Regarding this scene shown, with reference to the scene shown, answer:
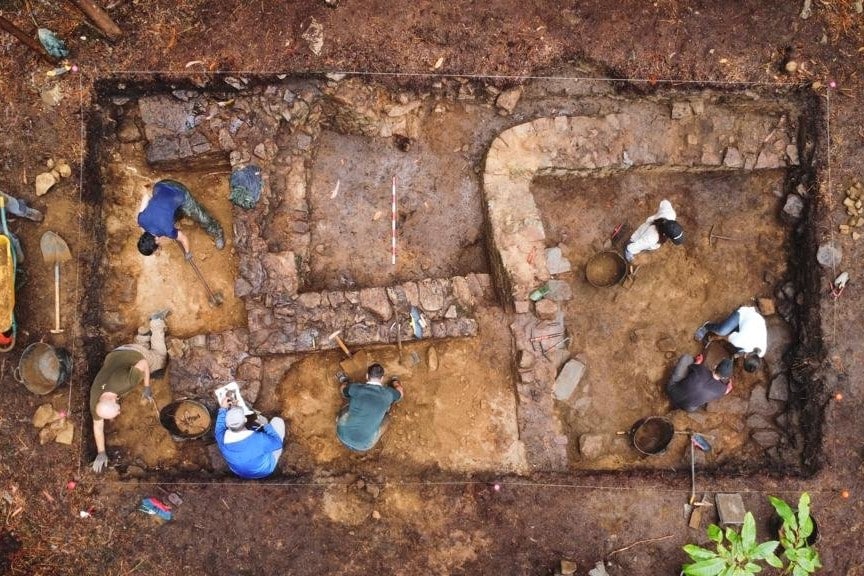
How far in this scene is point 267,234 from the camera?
640cm

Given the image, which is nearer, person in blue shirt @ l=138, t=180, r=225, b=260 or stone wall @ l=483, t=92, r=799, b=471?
person in blue shirt @ l=138, t=180, r=225, b=260

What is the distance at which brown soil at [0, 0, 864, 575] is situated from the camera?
610 centimetres

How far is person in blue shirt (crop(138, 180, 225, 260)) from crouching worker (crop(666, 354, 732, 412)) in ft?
17.8

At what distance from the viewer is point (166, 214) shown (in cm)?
565

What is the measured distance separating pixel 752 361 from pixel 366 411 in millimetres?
4220

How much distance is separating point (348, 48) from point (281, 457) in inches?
177

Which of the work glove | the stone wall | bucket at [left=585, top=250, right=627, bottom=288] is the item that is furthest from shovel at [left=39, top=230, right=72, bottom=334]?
bucket at [left=585, top=250, right=627, bottom=288]

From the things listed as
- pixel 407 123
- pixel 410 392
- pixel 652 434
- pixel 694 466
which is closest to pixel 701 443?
pixel 694 466

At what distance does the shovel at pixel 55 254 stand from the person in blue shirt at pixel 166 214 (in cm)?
110

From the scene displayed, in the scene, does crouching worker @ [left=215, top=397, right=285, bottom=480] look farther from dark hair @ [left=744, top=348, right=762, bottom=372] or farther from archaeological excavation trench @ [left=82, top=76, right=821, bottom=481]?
dark hair @ [left=744, top=348, right=762, bottom=372]

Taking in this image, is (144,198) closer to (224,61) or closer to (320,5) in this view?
(224,61)

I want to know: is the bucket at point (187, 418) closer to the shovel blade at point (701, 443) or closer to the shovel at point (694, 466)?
the shovel at point (694, 466)

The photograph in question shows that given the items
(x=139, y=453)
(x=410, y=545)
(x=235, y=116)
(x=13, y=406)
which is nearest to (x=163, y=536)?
(x=139, y=453)

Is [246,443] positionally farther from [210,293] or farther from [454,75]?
[454,75]
